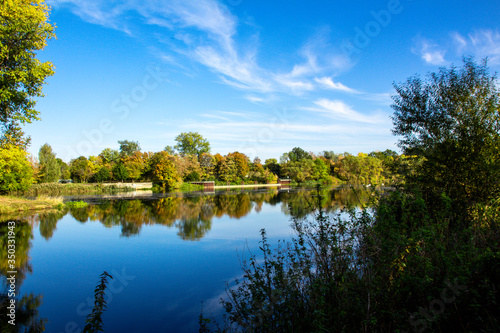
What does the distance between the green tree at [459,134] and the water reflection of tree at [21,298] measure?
10.5 metres

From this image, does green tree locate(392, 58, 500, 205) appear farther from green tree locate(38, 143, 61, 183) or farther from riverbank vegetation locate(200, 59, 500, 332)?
green tree locate(38, 143, 61, 183)

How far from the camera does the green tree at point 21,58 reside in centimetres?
1212

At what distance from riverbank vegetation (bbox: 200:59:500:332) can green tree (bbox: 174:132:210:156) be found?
6126 cm

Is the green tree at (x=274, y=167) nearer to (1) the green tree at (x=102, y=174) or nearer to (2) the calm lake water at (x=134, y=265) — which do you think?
(1) the green tree at (x=102, y=174)

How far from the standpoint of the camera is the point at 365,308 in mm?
3531

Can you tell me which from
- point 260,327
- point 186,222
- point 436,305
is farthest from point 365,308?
point 186,222

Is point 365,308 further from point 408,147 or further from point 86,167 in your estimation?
point 86,167

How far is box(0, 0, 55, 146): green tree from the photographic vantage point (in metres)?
12.1

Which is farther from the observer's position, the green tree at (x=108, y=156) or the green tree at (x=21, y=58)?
the green tree at (x=108, y=156)

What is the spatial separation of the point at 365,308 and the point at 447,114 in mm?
8605

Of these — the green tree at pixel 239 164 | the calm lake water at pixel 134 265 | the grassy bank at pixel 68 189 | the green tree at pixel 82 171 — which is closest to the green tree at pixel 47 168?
the grassy bank at pixel 68 189

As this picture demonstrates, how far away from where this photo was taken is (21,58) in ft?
43.6

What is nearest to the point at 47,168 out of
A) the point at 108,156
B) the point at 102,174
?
the point at 102,174

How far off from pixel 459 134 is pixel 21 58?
729 inches
